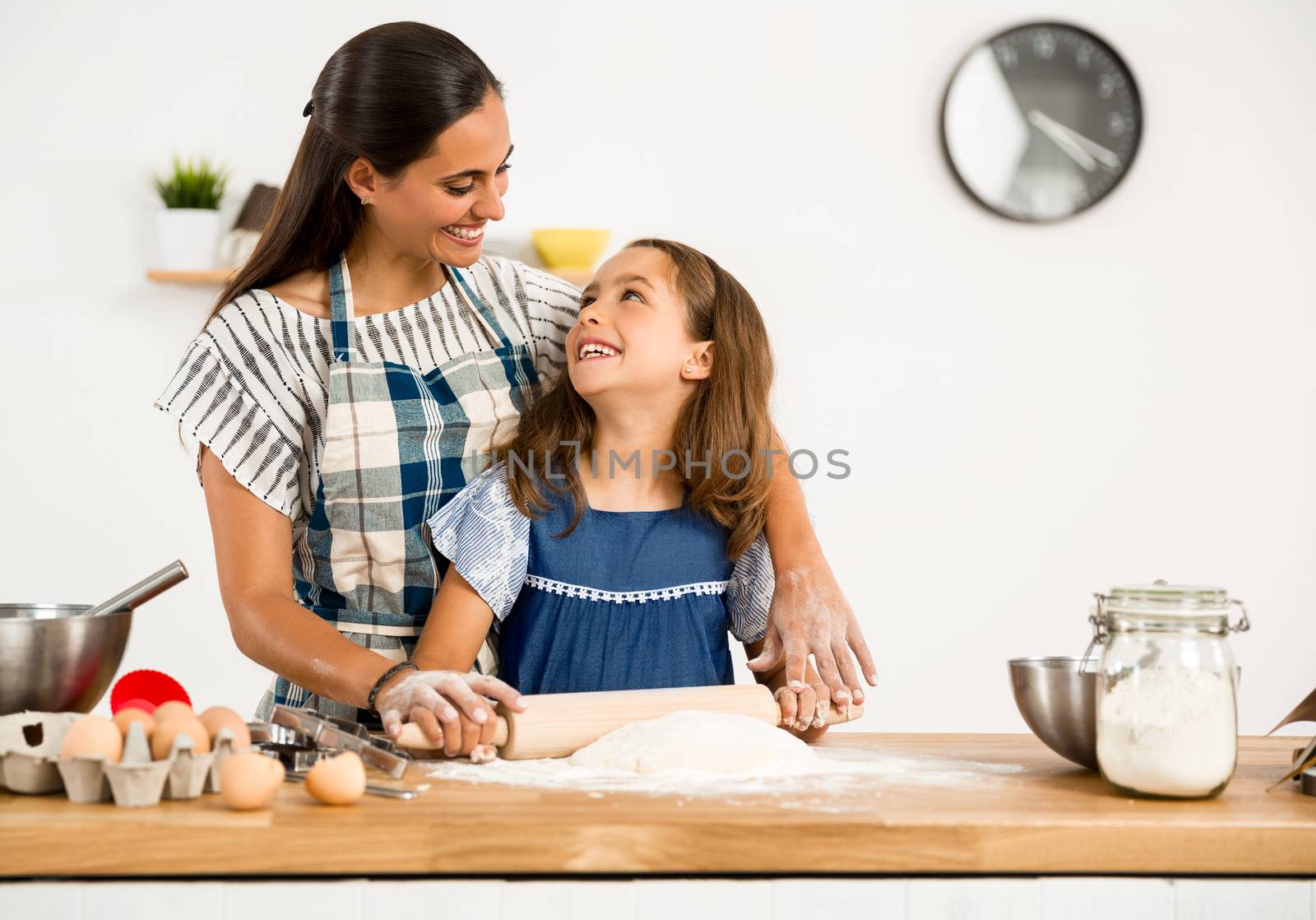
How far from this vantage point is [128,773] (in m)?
0.92

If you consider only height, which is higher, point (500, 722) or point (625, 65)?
point (625, 65)

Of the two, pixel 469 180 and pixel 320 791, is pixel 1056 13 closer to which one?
pixel 469 180

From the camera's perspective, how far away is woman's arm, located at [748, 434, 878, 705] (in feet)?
4.34

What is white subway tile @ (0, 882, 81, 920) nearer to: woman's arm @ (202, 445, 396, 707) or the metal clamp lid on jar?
woman's arm @ (202, 445, 396, 707)

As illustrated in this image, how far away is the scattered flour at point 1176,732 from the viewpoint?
984 mm

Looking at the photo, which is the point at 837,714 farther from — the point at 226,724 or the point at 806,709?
the point at 226,724

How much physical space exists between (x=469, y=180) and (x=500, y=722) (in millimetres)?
643

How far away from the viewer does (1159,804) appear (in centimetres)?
99

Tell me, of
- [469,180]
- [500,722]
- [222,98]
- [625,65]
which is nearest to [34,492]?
[222,98]

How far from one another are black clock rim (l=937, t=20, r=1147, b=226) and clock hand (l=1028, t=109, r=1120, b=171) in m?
0.04

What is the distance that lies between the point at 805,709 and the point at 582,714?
24 cm

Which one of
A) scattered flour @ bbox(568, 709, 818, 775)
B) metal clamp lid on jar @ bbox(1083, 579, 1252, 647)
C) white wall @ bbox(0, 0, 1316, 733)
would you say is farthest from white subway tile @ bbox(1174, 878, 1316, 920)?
white wall @ bbox(0, 0, 1316, 733)

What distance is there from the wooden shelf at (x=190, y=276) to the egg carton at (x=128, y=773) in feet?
7.16

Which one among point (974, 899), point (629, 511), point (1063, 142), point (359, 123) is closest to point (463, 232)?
point (359, 123)
